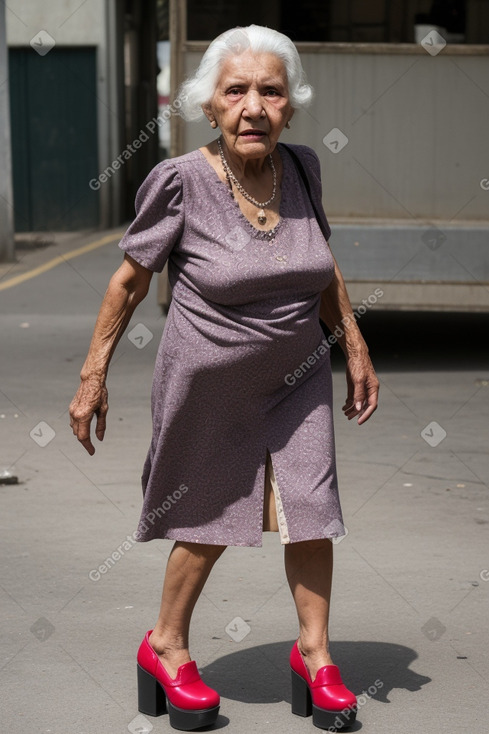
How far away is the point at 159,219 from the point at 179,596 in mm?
1009

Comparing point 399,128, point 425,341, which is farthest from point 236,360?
point 425,341

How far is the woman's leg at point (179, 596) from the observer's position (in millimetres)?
3752

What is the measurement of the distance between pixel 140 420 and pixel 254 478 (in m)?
4.13

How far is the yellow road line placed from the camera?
14672 millimetres

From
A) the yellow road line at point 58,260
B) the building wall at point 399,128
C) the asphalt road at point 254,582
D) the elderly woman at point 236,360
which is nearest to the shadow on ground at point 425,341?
the asphalt road at point 254,582

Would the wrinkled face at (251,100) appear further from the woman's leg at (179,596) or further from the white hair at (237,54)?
the woman's leg at (179,596)

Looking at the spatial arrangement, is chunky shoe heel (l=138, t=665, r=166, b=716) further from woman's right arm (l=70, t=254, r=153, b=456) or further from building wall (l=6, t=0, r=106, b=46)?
building wall (l=6, t=0, r=106, b=46)

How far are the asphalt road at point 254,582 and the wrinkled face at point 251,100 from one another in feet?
5.13

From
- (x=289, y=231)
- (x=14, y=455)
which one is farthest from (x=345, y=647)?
(x=14, y=455)

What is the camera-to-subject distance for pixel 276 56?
363cm

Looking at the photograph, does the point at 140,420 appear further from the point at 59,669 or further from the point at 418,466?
the point at 59,669

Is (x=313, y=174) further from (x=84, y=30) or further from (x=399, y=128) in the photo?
(x=84, y=30)

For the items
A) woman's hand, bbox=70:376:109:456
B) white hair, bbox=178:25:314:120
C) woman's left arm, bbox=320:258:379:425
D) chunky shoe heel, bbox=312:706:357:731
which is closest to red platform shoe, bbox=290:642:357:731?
chunky shoe heel, bbox=312:706:357:731

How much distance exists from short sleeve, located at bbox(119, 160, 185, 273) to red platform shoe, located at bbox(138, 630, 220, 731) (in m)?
1.05
